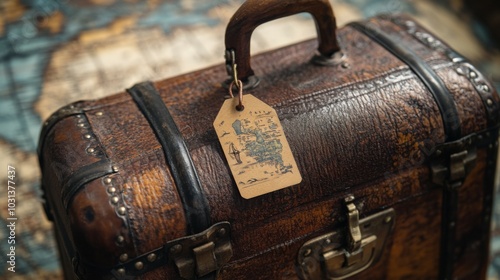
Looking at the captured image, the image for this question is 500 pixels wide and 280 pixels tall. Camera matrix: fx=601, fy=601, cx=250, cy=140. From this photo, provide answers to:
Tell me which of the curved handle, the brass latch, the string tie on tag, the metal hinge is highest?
the curved handle

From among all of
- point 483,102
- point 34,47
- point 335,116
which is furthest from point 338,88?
point 34,47

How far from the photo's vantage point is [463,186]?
1578 millimetres

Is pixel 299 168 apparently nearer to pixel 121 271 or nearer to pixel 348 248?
pixel 348 248

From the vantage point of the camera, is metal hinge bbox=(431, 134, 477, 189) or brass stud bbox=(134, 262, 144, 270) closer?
brass stud bbox=(134, 262, 144, 270)

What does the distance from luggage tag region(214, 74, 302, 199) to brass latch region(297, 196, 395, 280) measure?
7.6 inches

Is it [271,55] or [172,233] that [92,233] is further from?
Answer: [271,55]

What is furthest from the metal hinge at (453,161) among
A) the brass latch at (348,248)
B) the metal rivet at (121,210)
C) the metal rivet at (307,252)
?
the metal rivet at (121,210)

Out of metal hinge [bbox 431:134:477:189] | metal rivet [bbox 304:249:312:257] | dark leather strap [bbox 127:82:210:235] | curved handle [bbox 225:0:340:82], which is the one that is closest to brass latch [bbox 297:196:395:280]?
metal rivet [bbox 304:249:312:257]

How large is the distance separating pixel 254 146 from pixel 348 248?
359mm

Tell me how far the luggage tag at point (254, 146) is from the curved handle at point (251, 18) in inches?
3.1

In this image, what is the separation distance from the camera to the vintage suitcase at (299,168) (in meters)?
1.27

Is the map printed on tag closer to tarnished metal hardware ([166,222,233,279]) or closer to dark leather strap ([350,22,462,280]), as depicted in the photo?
tarnished metal hardware ([166,222,233,279])

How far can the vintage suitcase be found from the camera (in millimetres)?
1271

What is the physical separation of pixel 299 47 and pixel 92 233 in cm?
78
